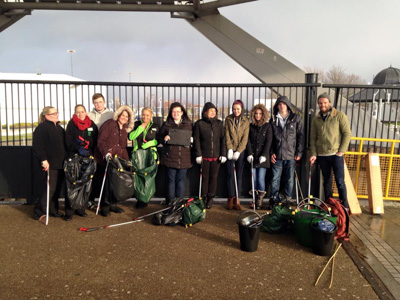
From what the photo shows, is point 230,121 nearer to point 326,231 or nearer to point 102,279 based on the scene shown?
point 326,231

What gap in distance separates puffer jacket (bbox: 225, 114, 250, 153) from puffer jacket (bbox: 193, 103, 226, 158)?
0.11 meters

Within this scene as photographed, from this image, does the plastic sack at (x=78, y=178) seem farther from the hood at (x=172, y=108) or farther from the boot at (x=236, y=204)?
the boot at (x=236, y=204)

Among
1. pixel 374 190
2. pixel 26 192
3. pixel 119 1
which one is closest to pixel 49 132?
pixel 26 192

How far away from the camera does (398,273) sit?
12.2ft

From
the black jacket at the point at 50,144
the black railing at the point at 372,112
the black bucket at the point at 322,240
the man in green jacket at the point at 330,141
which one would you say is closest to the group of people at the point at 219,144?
the man in green jacket at the point at 330,141

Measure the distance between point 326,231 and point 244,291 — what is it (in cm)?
147

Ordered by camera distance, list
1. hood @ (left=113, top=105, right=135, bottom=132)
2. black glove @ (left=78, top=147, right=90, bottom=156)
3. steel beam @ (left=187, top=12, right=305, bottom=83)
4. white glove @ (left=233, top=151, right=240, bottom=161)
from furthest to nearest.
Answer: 1. steel beam @ (left=187, top=12, right=305, bottom=83)
2. white glove @ (left=233, top=151, right=240, bottom=161)
3. hood @ (left=113, top=105, right=135, bottom=132)
4. black glove @ (left=78, top=147, right=90, bottom=156)

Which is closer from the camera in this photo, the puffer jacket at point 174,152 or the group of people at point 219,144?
the group of people at point 219,144

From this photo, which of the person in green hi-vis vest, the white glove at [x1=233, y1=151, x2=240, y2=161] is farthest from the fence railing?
A: the person in green hi-vis vest

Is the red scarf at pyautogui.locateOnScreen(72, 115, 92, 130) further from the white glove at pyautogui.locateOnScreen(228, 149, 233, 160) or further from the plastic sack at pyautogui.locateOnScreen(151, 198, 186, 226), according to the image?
the white glove at pyautogui.locateOnScreen(228, 149, 233, 160)

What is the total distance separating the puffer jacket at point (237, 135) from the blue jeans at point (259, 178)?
522 mm

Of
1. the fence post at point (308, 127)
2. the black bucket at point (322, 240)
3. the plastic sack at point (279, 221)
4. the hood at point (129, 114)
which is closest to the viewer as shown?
the black bucket at point (322, 240)

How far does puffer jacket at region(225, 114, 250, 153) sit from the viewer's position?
5.93 meters

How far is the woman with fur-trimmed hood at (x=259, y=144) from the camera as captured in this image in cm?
592
